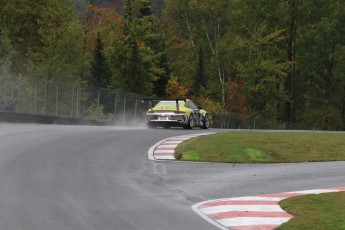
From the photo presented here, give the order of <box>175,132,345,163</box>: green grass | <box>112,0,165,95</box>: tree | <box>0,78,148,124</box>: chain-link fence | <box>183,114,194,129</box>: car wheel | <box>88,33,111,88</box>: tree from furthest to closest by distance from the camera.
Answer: <box>88,33,111,88</box>: tree → <box>112,0,165,95</box>: tree → <box>0,78,148,124</box>: chain-link fence → <box>183,114,194,129</box>: car wheel → <box>175,132,345,163</box>: green grass

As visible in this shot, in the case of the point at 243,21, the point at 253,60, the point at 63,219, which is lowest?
the point at 63,219

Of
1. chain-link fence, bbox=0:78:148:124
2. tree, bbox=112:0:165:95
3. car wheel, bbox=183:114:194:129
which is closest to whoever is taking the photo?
car wheel, bbox=183:114:194:129

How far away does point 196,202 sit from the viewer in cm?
1062

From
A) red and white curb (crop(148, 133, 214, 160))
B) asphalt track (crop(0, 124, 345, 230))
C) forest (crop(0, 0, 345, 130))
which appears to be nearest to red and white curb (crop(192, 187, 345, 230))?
asphalt track (crop(0, 124, 345, 230))

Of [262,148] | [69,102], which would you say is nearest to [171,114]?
[262,148]

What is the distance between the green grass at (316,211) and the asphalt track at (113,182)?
1.16m

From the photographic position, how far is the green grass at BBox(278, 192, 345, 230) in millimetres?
8617

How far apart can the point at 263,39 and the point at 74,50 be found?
19220mm

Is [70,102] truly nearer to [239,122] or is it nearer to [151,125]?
[151,125]

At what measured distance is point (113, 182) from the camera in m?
12.5

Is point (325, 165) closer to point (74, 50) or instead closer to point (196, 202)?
point (196, 202)

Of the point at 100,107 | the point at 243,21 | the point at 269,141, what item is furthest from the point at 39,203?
the point at 243,21

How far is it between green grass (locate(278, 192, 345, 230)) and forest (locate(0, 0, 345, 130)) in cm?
4268

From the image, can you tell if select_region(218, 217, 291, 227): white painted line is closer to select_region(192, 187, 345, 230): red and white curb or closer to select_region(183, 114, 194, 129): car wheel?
select_region(192, 187, 345, 230): red and white curb
